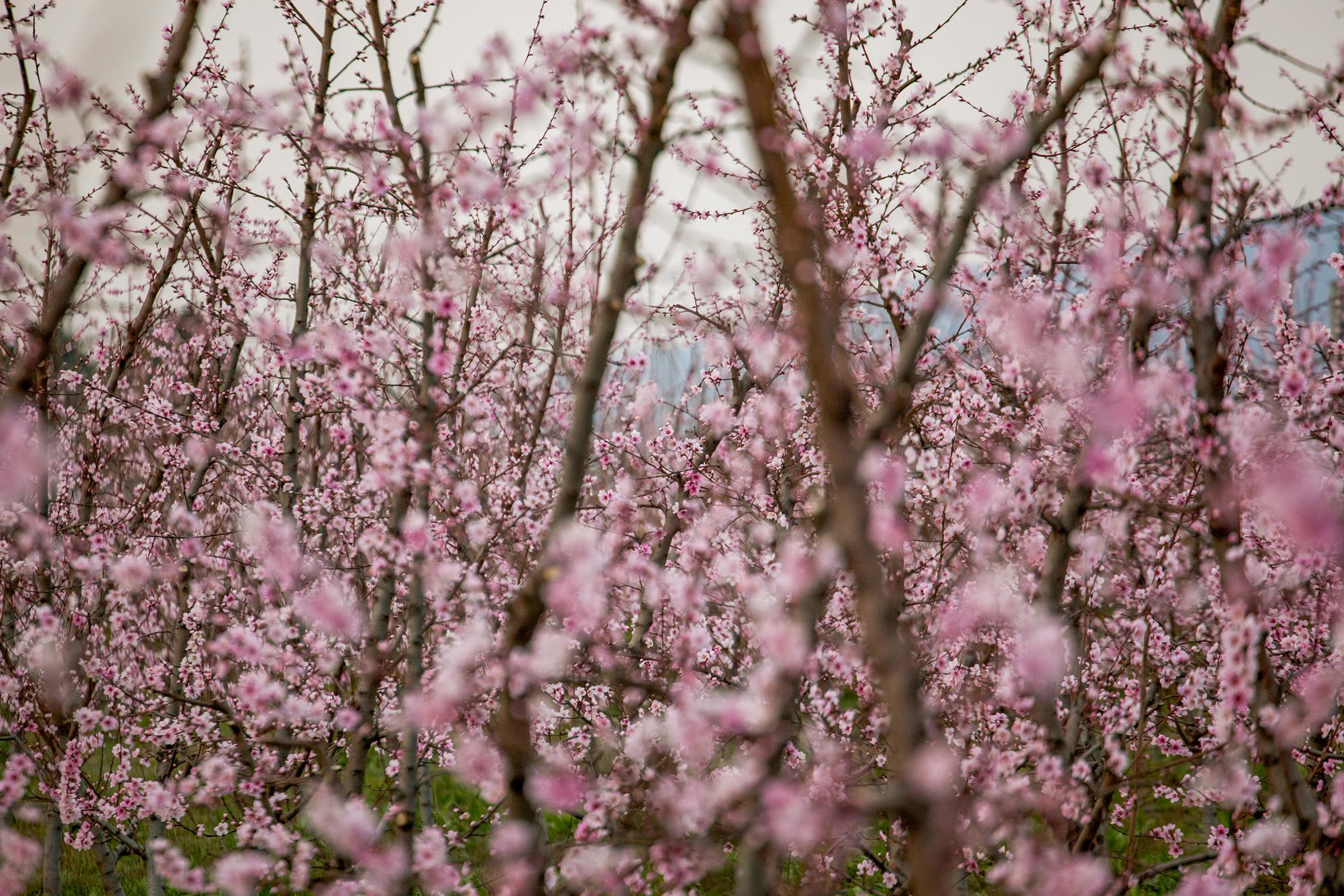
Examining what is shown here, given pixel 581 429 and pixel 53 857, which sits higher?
pixel 581 429

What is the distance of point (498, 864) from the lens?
2.96 metres

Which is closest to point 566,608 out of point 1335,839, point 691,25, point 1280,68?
point 691,25

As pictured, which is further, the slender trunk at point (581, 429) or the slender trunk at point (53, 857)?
the slender trunk at point (53, 857)

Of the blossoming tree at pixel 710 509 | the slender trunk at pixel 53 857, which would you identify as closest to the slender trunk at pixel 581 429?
the blossoming tree at pixel 710 509

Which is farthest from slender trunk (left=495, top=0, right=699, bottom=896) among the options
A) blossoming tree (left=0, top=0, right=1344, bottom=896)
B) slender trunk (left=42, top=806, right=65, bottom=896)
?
slender trunk (left=42, top=806, right=65, bottom=896)

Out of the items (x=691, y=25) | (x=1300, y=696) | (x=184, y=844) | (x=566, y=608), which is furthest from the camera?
(x=184, y=844)

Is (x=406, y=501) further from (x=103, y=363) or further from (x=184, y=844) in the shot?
(x=184, y=844)

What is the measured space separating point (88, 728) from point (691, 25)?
5542mm

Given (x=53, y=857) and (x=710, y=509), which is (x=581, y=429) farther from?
(x=53, y=857)

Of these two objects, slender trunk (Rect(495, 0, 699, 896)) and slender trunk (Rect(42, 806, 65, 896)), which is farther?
slender trunk (Rect(42, 806, 65, 896))

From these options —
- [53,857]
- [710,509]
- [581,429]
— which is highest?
[710,509]

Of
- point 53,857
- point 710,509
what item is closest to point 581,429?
point 710,509

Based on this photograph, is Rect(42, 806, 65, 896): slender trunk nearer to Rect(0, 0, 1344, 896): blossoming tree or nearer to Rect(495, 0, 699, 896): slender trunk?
Rect(0, 0, 1344, 896): blossoming tree

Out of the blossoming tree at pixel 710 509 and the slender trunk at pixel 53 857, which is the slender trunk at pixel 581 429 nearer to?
the blossoming tree at pixel 710 509
